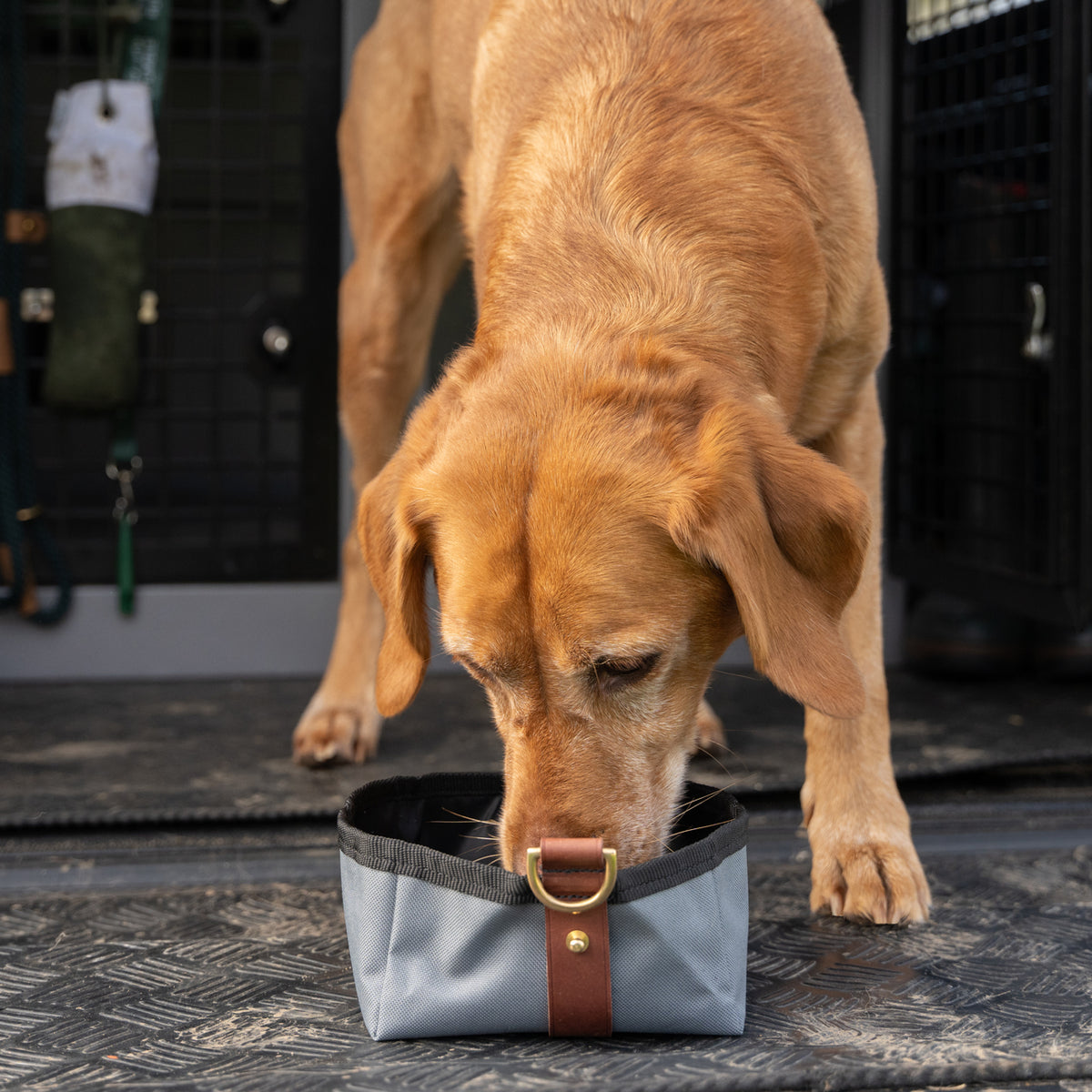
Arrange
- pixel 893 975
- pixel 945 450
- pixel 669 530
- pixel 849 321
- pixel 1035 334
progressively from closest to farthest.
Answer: pixel 669 530 → pixel 893 975 → pixel 849 321 → pixel 1035 334 → pixel 945 450

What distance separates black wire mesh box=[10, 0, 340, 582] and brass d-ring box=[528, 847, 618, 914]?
234cm

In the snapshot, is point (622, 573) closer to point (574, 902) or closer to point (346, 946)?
point (574, 902)

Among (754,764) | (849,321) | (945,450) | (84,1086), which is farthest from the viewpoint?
(945,450)

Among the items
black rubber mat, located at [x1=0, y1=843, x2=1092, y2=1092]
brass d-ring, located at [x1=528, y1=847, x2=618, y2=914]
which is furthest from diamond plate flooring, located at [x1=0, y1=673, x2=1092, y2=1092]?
brass d-ring, located at [x1=528, y1=847, x2=618, y2=914]

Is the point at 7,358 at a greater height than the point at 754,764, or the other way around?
the point at 7,358

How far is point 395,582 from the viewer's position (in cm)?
187

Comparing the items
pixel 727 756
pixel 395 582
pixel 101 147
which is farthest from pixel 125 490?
pixel 395 582

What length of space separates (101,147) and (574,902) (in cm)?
262

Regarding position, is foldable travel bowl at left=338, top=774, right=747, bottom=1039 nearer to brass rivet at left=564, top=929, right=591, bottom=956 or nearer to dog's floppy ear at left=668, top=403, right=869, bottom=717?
brass rivet at left=564, top=929, right=591, bottom=956

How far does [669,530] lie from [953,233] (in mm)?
2246

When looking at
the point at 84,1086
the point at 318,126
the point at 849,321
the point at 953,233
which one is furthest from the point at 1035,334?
the point at 84,1086

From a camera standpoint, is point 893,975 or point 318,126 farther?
point 318,126

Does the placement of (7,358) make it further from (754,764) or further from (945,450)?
(945,450)

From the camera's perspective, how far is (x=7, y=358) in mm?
3320
